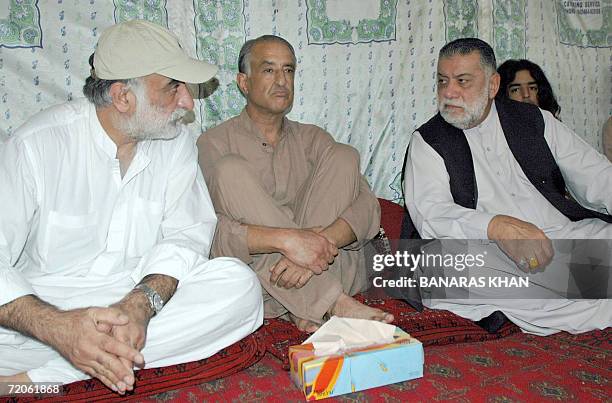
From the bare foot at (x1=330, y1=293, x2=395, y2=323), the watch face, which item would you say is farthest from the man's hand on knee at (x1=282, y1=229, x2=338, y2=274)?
the watch face

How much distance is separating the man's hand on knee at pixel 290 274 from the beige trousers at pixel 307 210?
0.04m

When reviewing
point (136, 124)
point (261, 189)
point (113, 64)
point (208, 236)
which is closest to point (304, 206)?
point (261, 189)

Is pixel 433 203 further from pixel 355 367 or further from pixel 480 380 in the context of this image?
pixel 355 367

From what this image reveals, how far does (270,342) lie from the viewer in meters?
2.46

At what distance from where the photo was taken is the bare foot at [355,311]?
2430 mm

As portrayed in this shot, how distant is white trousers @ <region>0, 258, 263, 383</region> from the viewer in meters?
2.02

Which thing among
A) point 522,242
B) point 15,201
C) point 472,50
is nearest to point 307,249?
point 522,242

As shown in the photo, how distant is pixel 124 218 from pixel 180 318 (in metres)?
0.46

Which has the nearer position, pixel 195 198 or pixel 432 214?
pixel 195 198

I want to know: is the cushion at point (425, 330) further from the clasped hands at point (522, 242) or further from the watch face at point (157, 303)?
the watch face at point (157, 303)

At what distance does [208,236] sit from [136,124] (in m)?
0.50

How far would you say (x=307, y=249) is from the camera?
8.25ft

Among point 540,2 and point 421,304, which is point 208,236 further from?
point 540,2

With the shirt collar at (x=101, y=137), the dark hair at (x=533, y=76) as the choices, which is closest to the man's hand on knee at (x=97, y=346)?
the shirt collar at (x=101, y=137)
